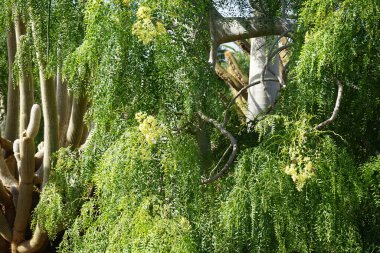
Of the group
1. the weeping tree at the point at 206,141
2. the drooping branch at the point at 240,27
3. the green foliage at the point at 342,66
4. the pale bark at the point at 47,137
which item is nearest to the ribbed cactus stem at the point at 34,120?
the pale bark at the point at 47,137

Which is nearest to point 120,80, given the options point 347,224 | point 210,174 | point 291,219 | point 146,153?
point 146,153

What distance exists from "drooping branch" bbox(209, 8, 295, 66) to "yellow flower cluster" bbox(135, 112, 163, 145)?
126 cm

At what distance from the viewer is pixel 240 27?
196 inches

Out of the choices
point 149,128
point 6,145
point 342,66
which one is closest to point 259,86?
point 342,66

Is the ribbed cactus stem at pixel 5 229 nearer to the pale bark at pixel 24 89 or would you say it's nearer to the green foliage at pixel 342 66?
the pale bark at pixel 24 89

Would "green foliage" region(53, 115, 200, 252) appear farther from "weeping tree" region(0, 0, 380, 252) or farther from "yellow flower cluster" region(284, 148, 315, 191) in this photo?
"yellow flower cluster" region(284, 148, 315, 191)

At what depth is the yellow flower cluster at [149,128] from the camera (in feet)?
11.8

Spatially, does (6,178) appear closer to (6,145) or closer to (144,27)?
(6,145)

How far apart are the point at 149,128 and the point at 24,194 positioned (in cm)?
262

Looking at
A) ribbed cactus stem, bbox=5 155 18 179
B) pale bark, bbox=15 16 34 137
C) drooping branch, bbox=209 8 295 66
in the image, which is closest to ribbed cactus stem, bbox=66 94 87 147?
pale bark, bbox=15 16 34 137

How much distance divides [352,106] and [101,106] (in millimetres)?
1436

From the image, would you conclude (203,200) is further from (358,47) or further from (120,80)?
(358,47)

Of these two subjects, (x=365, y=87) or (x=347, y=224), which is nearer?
(x=347, y=224)

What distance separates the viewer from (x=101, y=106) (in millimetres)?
4023
